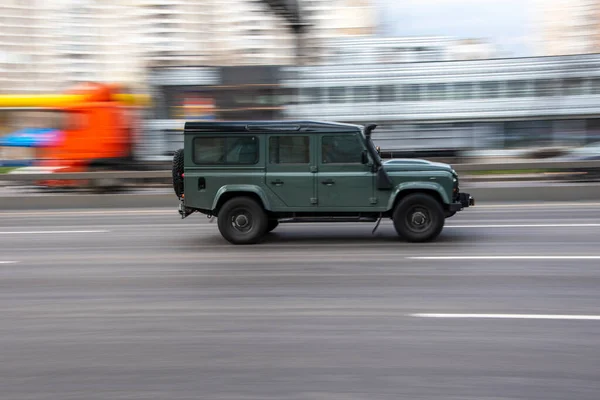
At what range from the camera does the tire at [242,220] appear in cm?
991

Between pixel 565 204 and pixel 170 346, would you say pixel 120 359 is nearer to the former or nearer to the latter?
pixel 170 346

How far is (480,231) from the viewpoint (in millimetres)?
10891

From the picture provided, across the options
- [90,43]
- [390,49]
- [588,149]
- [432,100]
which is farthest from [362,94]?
[90,43]

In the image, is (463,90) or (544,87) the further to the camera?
(463,90)

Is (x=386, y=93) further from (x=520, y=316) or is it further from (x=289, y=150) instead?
(x=520, y=316)

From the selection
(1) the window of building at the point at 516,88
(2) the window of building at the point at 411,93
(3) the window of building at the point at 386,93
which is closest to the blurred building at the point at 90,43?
(3) the window of building at the point at 386,93

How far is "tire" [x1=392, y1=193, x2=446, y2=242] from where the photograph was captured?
967 centimetres

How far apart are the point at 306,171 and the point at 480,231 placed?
301 centimetres

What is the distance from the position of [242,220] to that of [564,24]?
15468 centimetres

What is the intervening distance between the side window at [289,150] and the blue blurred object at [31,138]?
12.8 meters

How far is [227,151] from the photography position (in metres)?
9.88

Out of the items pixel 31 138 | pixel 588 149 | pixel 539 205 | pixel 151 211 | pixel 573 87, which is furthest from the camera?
pixel 573 87

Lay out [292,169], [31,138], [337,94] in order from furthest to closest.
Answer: [337,94] → [31,138] → [292,169]

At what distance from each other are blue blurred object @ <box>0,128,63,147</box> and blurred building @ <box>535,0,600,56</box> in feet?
428
